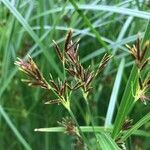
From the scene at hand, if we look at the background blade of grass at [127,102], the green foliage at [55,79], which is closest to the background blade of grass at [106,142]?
the background blade of grass at [127,102]

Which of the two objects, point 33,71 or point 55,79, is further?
point 55,79

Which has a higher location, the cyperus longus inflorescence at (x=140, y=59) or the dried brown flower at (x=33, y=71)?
the dried brown flower at (x=33, y=71)

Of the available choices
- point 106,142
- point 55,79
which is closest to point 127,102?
point 106,142

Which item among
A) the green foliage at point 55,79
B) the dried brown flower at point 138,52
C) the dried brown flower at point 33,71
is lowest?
the green foliage at point 55,79

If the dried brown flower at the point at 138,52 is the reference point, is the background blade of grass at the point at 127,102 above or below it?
below

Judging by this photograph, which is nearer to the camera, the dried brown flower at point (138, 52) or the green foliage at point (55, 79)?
the dried brown flower at point (138, 52)

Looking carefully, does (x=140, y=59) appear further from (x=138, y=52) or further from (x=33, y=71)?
(x=33, y=71)

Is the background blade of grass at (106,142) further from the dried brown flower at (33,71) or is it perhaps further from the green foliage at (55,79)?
the green foliage at (55,79)

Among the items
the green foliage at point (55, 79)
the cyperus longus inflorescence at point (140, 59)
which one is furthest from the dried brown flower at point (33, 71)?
the green foliage at point (55, 79)

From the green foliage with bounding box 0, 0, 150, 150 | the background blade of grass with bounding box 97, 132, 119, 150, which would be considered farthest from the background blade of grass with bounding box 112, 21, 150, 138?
the green foliage with bounding box 0, 0, 150, 150

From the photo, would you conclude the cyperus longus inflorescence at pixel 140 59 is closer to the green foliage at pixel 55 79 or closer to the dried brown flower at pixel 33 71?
the dried brown flower at pixel 33 71

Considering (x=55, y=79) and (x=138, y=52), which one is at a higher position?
(x=138, y=52)

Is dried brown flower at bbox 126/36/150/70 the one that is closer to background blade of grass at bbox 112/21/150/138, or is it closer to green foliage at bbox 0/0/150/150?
background blade of grass at bbox 112/21/150/138
